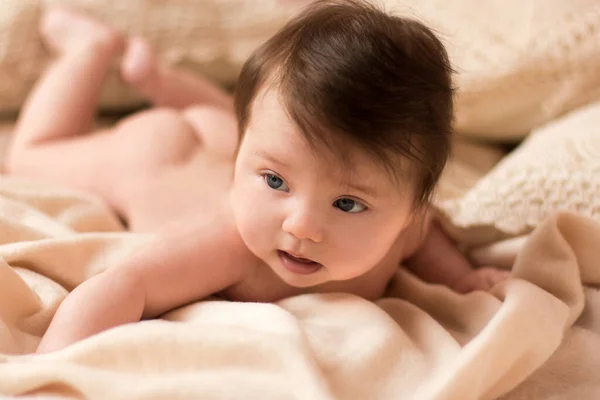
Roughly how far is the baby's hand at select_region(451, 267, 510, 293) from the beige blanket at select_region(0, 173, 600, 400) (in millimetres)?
35

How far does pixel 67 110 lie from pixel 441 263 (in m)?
0.69

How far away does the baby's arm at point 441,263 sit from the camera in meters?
0.96

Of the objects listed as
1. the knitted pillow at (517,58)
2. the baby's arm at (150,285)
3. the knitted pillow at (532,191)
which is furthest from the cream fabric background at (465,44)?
the baby's arm at (150,285)

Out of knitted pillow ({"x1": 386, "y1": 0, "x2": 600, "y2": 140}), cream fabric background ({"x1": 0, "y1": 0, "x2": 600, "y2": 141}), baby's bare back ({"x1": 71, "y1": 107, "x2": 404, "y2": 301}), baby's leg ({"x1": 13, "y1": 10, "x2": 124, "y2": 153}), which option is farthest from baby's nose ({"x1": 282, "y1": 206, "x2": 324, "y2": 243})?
baby's leg ({"x1": 13, "y1": 10, "x2": 124, "y2": 153})

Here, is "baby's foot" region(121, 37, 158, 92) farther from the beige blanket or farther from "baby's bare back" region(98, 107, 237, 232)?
the beige blanket

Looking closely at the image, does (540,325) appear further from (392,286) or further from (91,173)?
(91,173)

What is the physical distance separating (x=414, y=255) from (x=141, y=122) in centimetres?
50

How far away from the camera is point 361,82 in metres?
0.69

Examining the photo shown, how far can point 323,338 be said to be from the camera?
739 millimetres

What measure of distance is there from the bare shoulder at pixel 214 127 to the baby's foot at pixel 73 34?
8.0 inches

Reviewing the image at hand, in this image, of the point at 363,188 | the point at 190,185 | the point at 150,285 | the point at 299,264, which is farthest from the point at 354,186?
the point at 190,185

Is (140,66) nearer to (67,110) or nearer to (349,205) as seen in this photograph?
(67,110)

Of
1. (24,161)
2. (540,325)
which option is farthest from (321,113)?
(24,161)

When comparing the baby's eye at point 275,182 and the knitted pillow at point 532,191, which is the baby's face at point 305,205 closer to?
the baby's eye at point 275,182
